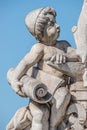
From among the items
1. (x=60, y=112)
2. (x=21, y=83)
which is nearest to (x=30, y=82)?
(x=21, y=83)

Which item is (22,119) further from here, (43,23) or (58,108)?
(43,23)

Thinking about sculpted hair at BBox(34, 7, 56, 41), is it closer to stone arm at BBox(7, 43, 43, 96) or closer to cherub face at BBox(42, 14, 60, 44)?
cherub face at BBox(42, 14, 60, 44)

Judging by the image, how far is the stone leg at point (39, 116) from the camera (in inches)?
201

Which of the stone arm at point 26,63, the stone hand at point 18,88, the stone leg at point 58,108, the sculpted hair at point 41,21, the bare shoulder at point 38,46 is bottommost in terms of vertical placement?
the stone leg at point 58,108

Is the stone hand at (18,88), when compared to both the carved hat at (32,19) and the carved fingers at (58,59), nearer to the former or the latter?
the carved fingers at (58,59)

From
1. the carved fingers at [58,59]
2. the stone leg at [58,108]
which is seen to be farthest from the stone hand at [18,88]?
the carved fingers at [58,59]

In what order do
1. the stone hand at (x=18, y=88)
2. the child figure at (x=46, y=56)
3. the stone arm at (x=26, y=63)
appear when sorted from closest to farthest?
1. the child figure at (x=46, y=56)
2. the stone hand at (x=18, y=88)
3. the stone arm at (x=26, y=63)

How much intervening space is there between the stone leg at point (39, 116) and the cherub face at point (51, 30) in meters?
0.97

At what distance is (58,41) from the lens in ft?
18.7

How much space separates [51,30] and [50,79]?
27.5 inches

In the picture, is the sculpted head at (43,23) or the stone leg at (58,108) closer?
the stone leg at (58,108)

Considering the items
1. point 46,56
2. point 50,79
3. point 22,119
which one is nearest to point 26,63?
point 46,56

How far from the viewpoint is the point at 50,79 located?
17.6ft

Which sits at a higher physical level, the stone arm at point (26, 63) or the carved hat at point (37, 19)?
the carved hat at point (37, 19)
